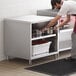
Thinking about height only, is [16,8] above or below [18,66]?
above

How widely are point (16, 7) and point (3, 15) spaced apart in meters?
0.34

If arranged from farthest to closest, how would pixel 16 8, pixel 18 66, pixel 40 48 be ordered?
pixel 16 8 → pixel 40 48 → pixel 18 66

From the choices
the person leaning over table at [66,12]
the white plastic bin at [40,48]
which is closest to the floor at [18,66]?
the white plastic bin at [40,48]

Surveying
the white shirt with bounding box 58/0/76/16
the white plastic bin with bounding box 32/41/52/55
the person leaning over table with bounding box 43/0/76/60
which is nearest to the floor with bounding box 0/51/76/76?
the white plastic bin with bounding box 32/41/52/55

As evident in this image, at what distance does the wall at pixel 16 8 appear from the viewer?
4848 millimetres

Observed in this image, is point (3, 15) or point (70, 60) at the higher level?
point (3, 15)

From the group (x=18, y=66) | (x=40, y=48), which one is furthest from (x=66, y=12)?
(x=18, y=66)

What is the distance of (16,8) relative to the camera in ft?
16.6

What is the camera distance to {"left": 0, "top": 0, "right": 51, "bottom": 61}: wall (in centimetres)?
485

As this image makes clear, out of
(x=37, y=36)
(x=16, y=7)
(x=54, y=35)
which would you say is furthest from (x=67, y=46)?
(x=16, y=7)

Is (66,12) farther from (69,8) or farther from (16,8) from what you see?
(16,8)

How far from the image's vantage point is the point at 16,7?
200 inches

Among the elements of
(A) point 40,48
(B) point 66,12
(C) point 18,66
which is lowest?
(C) point 18,66

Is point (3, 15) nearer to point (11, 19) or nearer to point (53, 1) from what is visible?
point (11, 19)
